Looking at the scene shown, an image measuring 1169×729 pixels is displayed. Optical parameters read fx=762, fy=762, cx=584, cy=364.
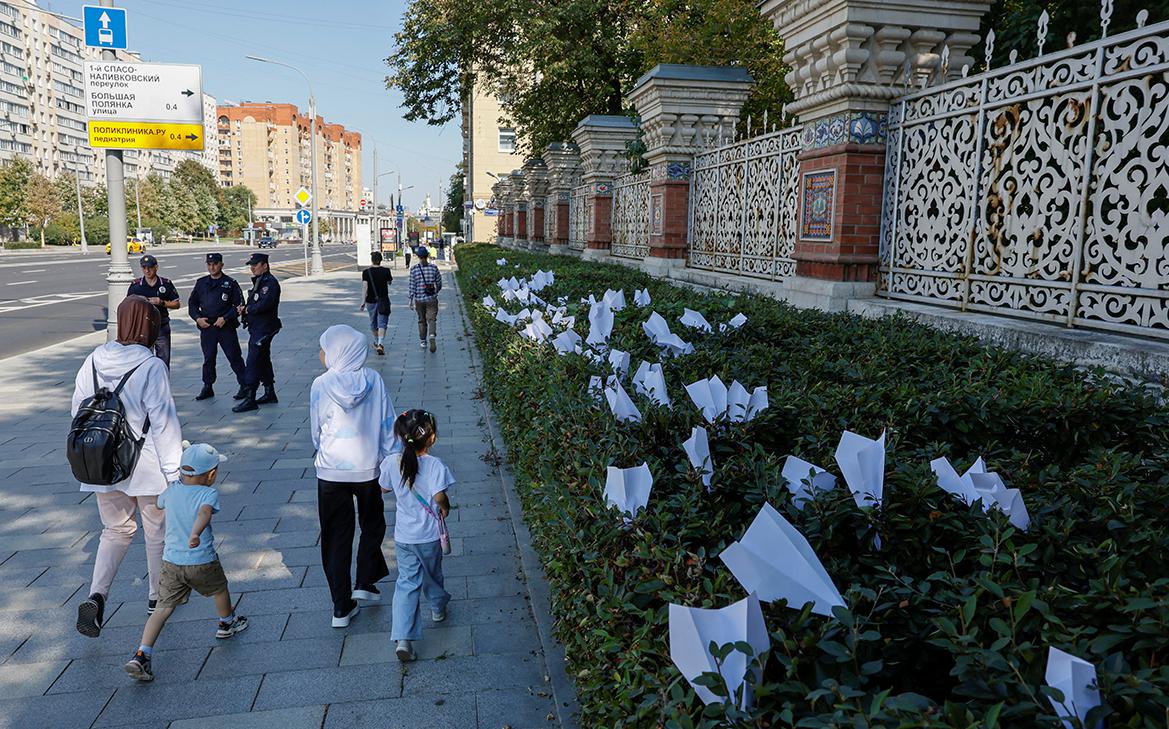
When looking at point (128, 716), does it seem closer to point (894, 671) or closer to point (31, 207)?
point (894, 671)

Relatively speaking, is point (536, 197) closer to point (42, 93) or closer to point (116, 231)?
point (116, 231)

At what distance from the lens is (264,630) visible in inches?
155

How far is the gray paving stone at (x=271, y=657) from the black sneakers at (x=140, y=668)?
22 centimetres

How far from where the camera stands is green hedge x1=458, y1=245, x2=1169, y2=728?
59.0 inches

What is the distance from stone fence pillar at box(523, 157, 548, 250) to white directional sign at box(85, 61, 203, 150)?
1341 cm

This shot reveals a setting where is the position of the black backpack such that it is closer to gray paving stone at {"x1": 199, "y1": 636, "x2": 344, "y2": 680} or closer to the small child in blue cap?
the small child in blue cap

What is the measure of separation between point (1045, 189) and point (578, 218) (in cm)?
1531

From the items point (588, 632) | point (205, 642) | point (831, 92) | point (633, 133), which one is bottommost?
point (205, 642)

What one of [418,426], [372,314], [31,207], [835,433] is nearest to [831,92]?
[835,433]

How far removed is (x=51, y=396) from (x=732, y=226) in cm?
Result: 870

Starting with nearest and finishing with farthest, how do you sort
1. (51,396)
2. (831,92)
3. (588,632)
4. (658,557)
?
(658,557)
(588,632)
(831,92)
(51,396)

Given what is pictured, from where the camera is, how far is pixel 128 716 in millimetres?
3189

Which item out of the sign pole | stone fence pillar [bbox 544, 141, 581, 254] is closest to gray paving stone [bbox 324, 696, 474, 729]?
the sign pole

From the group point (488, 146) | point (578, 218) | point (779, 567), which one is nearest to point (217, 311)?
point (779, 567)
